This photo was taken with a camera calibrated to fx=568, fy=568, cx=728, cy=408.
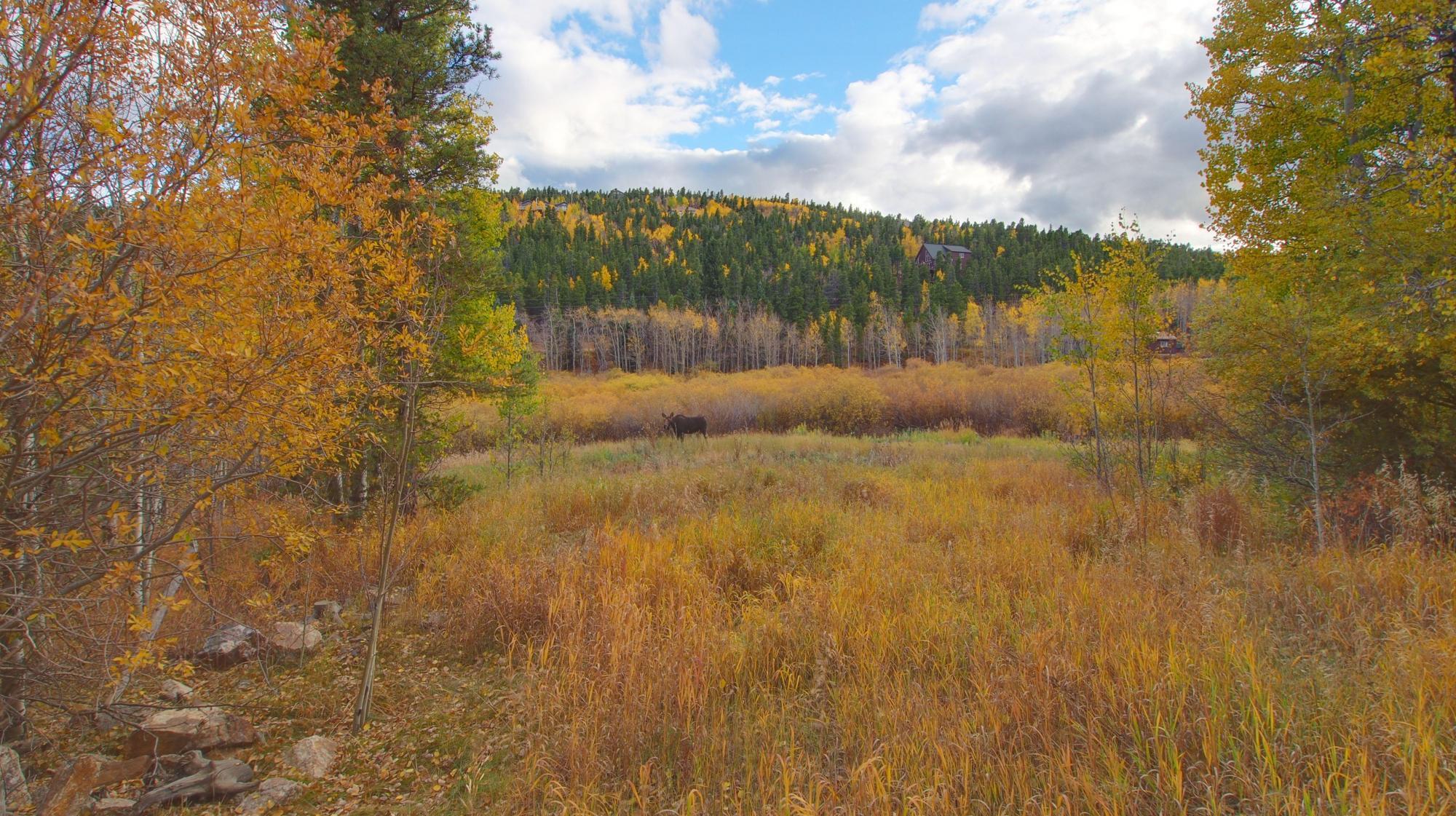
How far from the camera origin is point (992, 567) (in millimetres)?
5293

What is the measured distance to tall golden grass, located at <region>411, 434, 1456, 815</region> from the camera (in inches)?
101

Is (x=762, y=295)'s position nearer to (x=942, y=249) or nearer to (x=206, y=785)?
(x=942, y=249)

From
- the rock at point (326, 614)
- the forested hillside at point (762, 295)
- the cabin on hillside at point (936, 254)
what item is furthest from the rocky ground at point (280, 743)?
the cabin on hillside at point (936, 254)

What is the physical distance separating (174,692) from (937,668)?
536 centimetres

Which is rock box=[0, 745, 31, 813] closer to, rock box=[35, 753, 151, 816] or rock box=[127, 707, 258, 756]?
rock box=[35, 753, 151, 816]

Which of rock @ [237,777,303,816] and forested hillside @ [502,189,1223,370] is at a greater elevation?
forested hillside @ [502,189,1223,370]

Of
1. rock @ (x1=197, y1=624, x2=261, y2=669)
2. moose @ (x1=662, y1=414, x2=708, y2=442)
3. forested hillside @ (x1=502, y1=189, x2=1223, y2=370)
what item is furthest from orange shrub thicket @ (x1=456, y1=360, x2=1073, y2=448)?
forested hillside @ (x1=502, y1=189, x2=1223, y2=370)

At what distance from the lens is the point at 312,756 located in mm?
3383

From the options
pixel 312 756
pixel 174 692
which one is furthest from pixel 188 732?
pixel 174 692

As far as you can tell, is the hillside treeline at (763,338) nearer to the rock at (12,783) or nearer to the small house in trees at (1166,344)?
the small house in trees at (1166,344)

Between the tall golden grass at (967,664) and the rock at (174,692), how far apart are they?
1689 mm

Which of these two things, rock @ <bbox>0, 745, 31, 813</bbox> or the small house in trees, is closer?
rock @ <bbox>0, 745, 31, 813</bbox>

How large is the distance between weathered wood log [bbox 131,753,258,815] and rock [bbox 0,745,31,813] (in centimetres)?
51

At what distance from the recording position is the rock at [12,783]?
2.82 m
